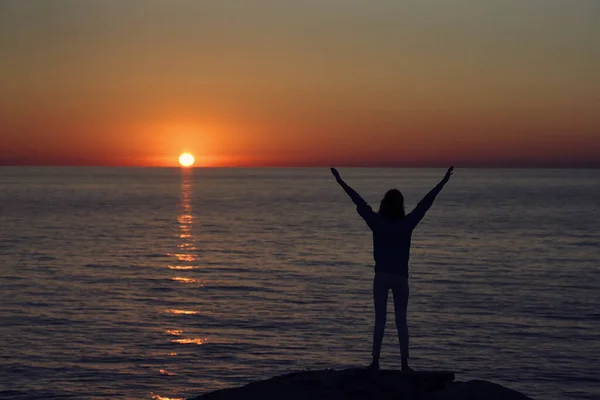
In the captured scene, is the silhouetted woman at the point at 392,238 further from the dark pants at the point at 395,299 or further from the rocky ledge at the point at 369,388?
the rocky ledge at the point at 369,388

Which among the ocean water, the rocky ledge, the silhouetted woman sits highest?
the silhouetted woman

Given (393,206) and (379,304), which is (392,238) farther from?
(379,304)

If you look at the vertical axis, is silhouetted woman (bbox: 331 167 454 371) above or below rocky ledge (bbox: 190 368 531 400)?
above

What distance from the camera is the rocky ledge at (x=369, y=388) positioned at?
10.5 meters

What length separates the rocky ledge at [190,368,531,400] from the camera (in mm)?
10461

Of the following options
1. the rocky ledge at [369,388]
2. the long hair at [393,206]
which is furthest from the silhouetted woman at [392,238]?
the rocky ledge at [369,388]

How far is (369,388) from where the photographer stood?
416 inches

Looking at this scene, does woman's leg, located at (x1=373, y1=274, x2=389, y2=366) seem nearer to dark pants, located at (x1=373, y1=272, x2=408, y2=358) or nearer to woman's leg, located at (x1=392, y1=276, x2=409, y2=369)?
dark pants, located at (x1=373, y1=272, x2=408, y2=358)

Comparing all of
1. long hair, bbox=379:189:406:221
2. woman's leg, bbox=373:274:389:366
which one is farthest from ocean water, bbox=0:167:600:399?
long hair, bbox=379:189:406:221

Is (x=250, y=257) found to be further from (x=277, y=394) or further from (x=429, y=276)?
(x=277, y=394)

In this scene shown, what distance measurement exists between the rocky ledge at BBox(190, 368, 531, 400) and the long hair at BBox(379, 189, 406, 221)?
2.19 m

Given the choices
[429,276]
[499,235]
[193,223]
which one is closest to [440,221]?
[499,235]

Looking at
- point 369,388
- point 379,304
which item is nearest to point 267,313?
point 379,304

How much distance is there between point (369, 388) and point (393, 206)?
2.59 meters
